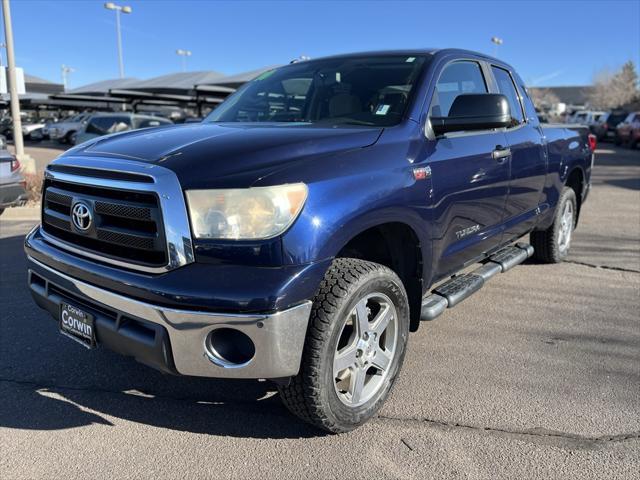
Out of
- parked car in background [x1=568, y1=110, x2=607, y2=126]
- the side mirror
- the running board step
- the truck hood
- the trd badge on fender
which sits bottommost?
the running board step

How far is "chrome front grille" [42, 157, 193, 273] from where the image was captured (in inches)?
93.0

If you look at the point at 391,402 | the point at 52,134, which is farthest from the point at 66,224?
the point at 52,134

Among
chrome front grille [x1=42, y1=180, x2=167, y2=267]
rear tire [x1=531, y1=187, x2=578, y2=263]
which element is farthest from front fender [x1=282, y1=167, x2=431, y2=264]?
rear tire [x1=531, y1=187, x2=578, y2=263]

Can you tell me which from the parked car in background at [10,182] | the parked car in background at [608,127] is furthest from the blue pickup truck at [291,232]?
the parked car in background at [608,127]

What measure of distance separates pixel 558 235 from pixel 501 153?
2335 mm

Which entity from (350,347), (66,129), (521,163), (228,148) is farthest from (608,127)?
(228,148)

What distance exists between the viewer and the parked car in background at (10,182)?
7430mm

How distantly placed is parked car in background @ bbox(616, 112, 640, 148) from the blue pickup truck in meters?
27.3

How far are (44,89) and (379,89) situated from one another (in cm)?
2816

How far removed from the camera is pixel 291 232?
2344 mm

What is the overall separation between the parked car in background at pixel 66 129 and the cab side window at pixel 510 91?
2815cm

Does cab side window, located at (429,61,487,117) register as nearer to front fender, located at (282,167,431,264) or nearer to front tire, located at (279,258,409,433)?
front fender, located at (282,167,431,264)

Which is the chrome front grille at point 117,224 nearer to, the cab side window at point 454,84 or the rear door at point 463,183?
the rear door at point 463,183

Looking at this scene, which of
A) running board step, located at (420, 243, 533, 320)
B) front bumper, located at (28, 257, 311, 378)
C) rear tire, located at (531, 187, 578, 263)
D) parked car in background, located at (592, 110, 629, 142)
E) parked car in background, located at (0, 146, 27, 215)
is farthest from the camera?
parked car in background, located at (592, 110, 629, 142)
